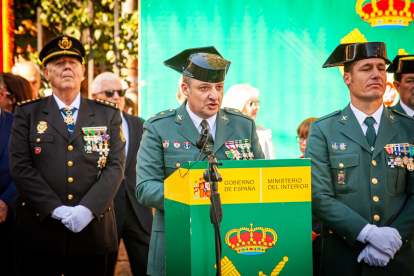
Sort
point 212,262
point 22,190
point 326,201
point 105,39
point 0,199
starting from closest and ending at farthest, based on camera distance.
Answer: point 212,262 → point 326,201 → point 22,190 → point 0,199 → point 105,39

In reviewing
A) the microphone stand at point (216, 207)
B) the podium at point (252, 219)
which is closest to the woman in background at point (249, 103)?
the podium at point (252, 219)

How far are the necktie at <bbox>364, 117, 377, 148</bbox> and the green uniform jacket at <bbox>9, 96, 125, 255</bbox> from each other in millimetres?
1642

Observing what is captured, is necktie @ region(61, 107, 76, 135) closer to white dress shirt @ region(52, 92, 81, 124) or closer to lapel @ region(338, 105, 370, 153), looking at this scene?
white dress shirt @ region(52, 92, 81, 124)

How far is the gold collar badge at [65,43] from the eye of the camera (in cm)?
381

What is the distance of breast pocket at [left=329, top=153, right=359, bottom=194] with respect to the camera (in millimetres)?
2965

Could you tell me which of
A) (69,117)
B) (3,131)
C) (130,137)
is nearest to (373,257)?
(69,117)

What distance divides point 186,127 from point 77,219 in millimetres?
1002

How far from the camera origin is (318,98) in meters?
5.91

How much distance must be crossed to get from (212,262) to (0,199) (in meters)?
2.47

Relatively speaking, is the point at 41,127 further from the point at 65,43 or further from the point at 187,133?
the point at 187,133

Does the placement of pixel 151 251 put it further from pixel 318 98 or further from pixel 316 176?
pixel 318 98

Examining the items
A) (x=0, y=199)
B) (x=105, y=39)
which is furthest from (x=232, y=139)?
(x=105, y=39)

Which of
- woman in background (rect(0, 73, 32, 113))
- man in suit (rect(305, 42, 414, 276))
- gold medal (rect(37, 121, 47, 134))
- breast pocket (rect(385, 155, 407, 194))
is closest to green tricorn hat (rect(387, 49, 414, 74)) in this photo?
man in suit (rect(305, 42, 414, 276))

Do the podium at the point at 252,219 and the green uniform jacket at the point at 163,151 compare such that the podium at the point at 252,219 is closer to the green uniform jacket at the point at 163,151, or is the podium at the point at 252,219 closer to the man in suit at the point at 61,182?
the green uniform jacket at the point at 163,151
